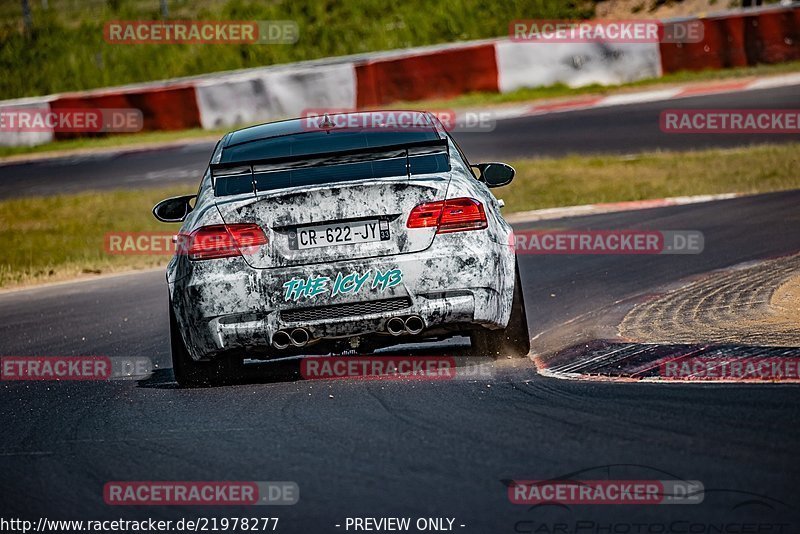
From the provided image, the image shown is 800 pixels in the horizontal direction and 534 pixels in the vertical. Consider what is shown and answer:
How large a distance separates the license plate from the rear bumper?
3.9 inches

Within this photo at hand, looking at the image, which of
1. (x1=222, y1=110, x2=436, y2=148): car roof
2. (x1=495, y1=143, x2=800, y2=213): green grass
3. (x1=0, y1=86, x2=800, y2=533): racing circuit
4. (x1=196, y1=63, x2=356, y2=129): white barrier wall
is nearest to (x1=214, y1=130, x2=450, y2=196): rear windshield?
(x1=222, y1=110, x2=436, y2=148): car roof

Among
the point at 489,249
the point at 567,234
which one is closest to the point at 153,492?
the point at 489,249

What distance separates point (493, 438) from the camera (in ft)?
17.5

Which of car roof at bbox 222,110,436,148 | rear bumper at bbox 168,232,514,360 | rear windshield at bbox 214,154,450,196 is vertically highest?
car roof at bbox 222,110,436,148

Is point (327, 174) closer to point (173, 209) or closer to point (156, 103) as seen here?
point (173, 209)

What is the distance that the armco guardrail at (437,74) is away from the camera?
25141 millimetres

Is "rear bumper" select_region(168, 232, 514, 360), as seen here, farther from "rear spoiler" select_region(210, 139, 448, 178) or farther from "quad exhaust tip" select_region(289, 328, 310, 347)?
"rear spoiler" select_region(210, 139, 448, 178)

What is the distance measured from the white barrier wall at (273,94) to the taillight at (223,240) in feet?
66.3

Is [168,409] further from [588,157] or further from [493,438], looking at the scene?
[588,157]

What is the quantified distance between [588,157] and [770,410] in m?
13.9

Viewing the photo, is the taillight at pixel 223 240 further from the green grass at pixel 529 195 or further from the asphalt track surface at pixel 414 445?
the green grass at pixel 529 195

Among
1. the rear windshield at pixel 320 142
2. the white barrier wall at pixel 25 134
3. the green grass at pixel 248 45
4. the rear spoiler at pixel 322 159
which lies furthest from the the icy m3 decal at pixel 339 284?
the green grass at pixel 248 45

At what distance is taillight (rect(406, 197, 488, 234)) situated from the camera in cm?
655

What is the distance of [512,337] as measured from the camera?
7.03 meters
